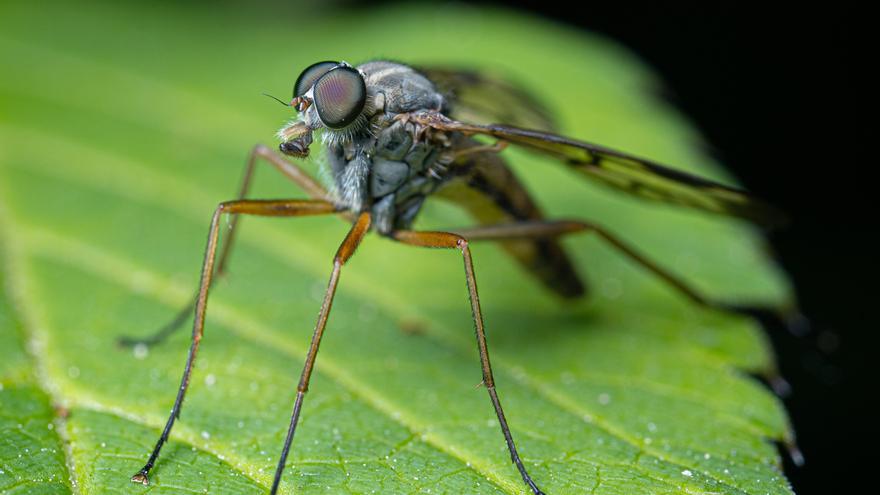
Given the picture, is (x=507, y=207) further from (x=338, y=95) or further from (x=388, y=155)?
(x=338, y=95)

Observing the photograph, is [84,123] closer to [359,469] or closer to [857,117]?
[359,469]

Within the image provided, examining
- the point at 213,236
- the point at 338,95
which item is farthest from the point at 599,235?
the point at 213,236

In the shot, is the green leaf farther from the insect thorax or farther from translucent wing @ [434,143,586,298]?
the insect thorax

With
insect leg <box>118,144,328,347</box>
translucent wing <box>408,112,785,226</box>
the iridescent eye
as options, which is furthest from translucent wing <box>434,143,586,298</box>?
the iridescent eye

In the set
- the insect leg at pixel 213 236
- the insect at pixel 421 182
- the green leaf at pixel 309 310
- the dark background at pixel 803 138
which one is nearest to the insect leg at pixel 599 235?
the insect at pixel 421 182

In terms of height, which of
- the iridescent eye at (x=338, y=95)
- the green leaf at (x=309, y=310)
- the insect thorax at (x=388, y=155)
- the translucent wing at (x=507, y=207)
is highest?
the iridescent eye at (x=338, y=95)

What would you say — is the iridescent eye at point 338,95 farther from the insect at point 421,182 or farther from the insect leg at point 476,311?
the insect leg at point 476,311

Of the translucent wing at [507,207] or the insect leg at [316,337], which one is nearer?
the insect leg at [316,337]
